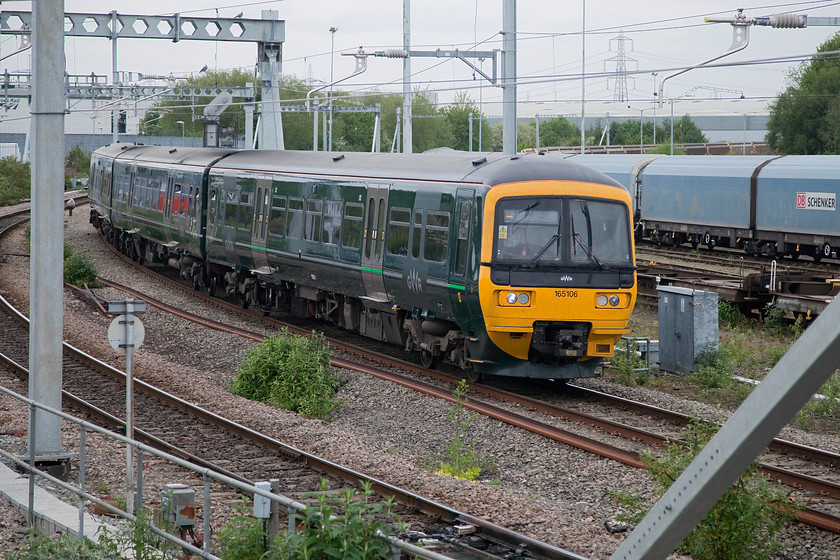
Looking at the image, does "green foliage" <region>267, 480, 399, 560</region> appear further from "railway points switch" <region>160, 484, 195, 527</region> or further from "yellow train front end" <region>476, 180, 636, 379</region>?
"yellow train front end" <region>476, 180, 636, 379</region>

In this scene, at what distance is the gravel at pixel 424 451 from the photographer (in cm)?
858

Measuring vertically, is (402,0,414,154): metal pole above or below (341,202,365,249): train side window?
above

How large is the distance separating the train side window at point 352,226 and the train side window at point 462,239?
309 centimetres

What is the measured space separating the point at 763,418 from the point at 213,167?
2108cm

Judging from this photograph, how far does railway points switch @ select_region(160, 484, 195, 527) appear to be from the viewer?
7.44 m

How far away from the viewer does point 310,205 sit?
18.5m

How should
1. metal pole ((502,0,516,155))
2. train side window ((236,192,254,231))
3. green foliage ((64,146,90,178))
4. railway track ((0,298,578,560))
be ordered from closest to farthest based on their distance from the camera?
1. railway track ((0,298,578,560))
2. metal pole ((502,0,516,155))
3. train side window ((236,192,254,231))
4. green foliage ((64,146,90,178))

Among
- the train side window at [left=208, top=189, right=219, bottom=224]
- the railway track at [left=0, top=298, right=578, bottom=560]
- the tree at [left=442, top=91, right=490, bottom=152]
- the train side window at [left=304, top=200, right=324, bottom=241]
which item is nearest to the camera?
the railway track at [left=0, top=298, right=578, bottom=560]

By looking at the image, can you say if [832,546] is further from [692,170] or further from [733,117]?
[733,117]

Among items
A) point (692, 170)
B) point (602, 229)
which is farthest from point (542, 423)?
point (692, 170)

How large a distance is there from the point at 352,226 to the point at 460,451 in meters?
6.43

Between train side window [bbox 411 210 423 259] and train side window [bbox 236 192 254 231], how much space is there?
6.78 m

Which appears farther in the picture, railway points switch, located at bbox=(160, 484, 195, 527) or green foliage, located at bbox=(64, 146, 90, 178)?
green foliage, located at bbox=(64, 146, 90, 178)

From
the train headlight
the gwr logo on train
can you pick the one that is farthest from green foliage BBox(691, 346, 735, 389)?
the gwr logo on train
